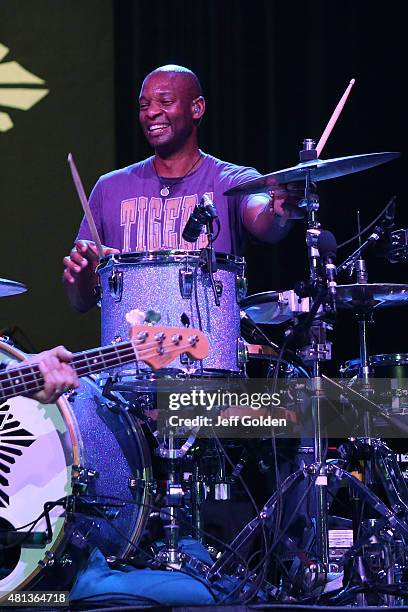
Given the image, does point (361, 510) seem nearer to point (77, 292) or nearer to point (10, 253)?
point (77, 292)

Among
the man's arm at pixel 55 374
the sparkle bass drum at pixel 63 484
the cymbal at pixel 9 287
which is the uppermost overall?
the cymbal at pixel 9 287

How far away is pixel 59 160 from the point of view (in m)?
4.95

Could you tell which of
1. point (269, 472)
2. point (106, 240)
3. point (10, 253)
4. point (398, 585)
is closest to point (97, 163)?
point (10, 253)

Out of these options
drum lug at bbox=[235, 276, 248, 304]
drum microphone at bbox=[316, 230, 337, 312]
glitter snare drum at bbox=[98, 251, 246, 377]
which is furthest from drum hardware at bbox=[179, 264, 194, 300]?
drum microphone at bbox=[316, 230, 337, 312]

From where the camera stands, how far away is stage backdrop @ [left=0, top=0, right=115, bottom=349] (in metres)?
4.82

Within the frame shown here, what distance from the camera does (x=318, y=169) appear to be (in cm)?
318

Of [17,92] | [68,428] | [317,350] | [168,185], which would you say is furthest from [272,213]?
[17,92]

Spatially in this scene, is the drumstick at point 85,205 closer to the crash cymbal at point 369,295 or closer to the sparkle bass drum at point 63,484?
the sparkle bass drum at point 63,484

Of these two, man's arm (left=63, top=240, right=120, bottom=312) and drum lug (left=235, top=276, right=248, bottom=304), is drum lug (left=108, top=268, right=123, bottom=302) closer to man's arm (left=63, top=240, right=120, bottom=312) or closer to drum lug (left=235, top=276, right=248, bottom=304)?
man's arm (left=63, top=240, right=120, bottom=312)

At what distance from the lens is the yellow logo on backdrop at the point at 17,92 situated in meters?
4.94

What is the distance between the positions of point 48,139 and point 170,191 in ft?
4.19

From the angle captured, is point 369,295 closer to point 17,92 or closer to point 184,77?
point 184,77

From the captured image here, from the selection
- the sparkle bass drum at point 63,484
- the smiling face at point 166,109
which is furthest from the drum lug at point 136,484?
the smiling face at point 166,109

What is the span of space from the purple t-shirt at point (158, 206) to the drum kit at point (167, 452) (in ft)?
1.66
